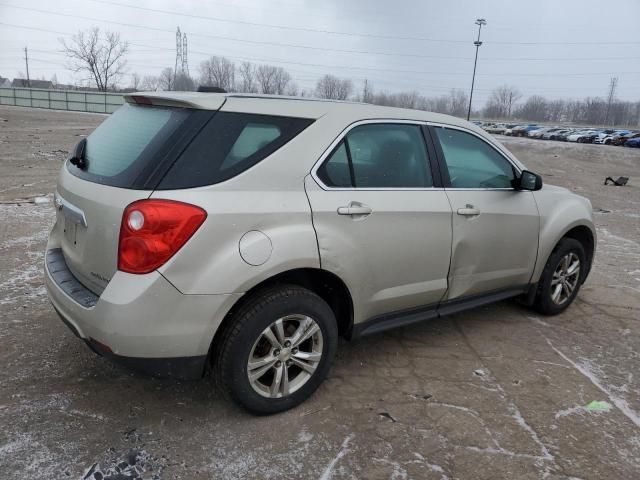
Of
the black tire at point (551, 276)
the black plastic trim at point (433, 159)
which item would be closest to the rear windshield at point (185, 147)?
the black plastic trim at point (433, 159)

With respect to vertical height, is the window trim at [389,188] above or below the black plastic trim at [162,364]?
above

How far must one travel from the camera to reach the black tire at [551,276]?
4.46 m

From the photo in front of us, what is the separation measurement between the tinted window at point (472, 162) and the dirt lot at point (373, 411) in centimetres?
126

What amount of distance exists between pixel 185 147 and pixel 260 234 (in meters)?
0.57

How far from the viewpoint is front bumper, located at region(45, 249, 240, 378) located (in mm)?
2408

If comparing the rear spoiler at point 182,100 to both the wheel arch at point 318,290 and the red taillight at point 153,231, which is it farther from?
the wheel arch at point 318,290

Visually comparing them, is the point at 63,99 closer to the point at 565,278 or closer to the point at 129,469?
the point at 565,278

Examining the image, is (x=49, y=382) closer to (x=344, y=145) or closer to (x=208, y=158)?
(x=208, y=158)

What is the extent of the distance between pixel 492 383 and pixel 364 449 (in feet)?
3.89

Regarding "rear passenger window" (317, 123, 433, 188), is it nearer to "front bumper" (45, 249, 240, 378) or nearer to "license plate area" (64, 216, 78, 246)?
"front bumper" (45, 249, 240, 378)

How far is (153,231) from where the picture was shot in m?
2.40

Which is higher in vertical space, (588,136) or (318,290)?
(588,136)

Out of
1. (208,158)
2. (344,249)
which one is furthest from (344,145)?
(208,158)

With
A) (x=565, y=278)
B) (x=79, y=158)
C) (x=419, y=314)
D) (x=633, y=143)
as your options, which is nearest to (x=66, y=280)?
(x=79, y=158)
